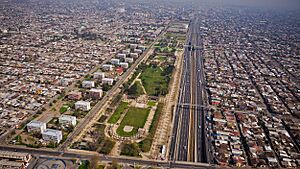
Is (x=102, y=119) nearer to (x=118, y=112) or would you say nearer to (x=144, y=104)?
(x=118, y=112)

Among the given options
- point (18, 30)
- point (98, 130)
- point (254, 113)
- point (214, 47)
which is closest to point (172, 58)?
point (214, 47)

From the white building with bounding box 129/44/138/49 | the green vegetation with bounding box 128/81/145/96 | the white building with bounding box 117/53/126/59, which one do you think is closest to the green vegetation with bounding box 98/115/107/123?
the green vegetation with bounding box 128/81/145/96

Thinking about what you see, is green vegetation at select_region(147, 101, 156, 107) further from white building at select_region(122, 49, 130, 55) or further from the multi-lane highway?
A: white building at select_region(122, 49, 130, 55)

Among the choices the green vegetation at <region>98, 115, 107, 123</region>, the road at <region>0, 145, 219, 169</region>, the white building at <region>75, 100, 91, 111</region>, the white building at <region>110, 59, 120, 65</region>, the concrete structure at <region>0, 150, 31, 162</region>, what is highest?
the white building at <region>110, 59, 120, 65</region>

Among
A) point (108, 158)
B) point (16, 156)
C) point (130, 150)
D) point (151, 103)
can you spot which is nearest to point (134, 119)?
point (151, 103)

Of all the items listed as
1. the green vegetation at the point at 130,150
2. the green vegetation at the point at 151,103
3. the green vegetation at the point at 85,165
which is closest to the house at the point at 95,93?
the green vegetation at the point at 151,103

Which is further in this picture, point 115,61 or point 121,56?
point 121,56
